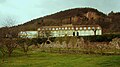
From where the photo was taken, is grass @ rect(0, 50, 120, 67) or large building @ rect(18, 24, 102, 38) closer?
grass @ rect(0, 50, 120, 67)

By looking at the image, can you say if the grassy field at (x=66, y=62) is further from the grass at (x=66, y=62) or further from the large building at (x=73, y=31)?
the large building at (x=73, y=31)

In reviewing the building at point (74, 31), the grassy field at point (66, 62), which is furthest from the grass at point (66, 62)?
the building at point (74, 31)

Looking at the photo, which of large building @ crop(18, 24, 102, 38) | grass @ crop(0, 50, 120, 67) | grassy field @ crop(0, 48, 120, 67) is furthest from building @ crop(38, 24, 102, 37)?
grassy field @ crop(0, 48, 120, 67)

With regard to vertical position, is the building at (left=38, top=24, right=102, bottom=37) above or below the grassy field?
above

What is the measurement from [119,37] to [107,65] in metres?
49.6

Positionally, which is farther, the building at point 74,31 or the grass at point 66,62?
the building at point 74,31

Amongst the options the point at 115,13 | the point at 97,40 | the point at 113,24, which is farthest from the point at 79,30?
the point at 115,13

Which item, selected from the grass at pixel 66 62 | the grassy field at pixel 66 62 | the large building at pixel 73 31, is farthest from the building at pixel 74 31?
the grassy field at pixel 66 62

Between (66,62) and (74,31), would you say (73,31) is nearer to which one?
(74,31)

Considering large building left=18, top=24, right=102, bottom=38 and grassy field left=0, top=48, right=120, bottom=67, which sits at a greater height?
large building left=18, top=24, right=102, bottom=38

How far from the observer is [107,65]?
3800 cm

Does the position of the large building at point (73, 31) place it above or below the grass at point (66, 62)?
Result: above

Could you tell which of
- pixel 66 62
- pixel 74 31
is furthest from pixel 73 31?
pixel 66 62

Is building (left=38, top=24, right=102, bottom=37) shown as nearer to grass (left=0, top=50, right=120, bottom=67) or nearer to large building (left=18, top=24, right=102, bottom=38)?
large building (left=18, top=24, right=102, bottom=38)
